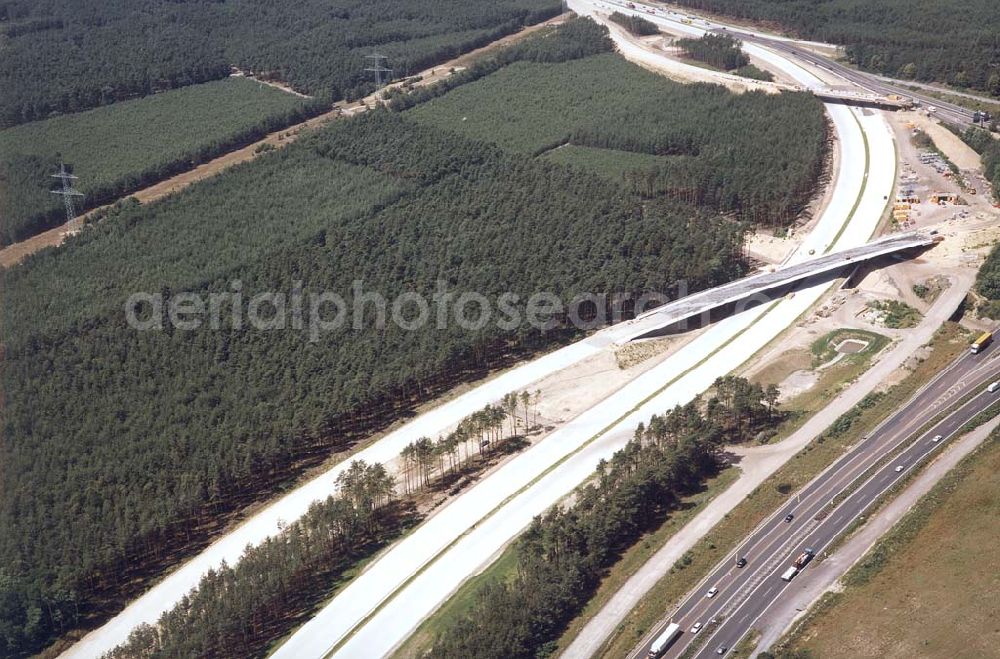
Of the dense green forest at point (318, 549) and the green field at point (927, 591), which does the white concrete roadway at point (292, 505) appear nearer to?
the dense green forest at point (318, 549)

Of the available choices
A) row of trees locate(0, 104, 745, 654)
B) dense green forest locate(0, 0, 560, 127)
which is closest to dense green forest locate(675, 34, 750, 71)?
dense green forest locate(0, 0, 560, 127)

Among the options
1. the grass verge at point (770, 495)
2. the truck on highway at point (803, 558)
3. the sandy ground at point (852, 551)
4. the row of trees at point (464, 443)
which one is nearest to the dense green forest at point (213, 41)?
the row of trees at point (464, 443)

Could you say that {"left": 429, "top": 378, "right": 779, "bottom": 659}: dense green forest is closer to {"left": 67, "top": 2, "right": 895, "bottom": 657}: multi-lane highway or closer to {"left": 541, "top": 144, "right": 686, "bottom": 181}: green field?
{"left": 67, "top": 2, "right": 895, "bottom": 657}: multi-lane highway

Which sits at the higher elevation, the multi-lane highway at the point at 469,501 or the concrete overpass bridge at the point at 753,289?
the concrete overpass bridge at the point at 753,289

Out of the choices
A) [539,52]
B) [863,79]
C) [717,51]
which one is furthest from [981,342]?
[539,52]

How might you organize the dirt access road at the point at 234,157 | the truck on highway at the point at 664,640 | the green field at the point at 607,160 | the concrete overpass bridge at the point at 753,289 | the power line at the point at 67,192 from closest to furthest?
1. the truck on highway at the point at 664,640
2. the concrete overpass bridge at the point at 753,289
3. the dirt access road at the point at 234,157
4. the power line at the point at 67,192
5. the green field at the point at 607,160

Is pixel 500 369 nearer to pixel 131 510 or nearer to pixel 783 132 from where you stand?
pixel 131 510
